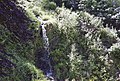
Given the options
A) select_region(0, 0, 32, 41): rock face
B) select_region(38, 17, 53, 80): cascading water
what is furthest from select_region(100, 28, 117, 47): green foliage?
select_region(0, 0, 32, 41): rock face

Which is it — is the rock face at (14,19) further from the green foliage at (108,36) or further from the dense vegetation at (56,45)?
the green foliage at (108,36)

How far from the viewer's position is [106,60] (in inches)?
424

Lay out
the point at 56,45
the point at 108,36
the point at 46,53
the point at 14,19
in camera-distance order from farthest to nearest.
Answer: the point at 108,36 < the point at 56,45 < the point at 14,19 < the point at 46,53

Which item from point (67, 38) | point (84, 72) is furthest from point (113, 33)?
point (84, 72)

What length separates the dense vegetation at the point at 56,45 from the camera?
342 inches

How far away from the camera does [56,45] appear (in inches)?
427

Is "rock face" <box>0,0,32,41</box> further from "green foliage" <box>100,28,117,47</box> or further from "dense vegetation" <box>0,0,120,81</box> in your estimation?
"green foliage" <box>100,28,117,47</box>

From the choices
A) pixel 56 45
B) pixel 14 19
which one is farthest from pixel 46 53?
pixel 14 19

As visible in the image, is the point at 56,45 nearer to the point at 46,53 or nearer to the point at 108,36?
the point at 46,53

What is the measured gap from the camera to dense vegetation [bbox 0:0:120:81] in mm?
8688

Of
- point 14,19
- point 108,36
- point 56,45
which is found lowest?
point 108,36

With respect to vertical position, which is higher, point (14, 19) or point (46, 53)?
point (14, 19)

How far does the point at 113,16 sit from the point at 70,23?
2.76 metres

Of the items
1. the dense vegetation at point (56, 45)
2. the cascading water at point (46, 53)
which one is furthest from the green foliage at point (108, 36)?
the cascading water at point (46, 53)
